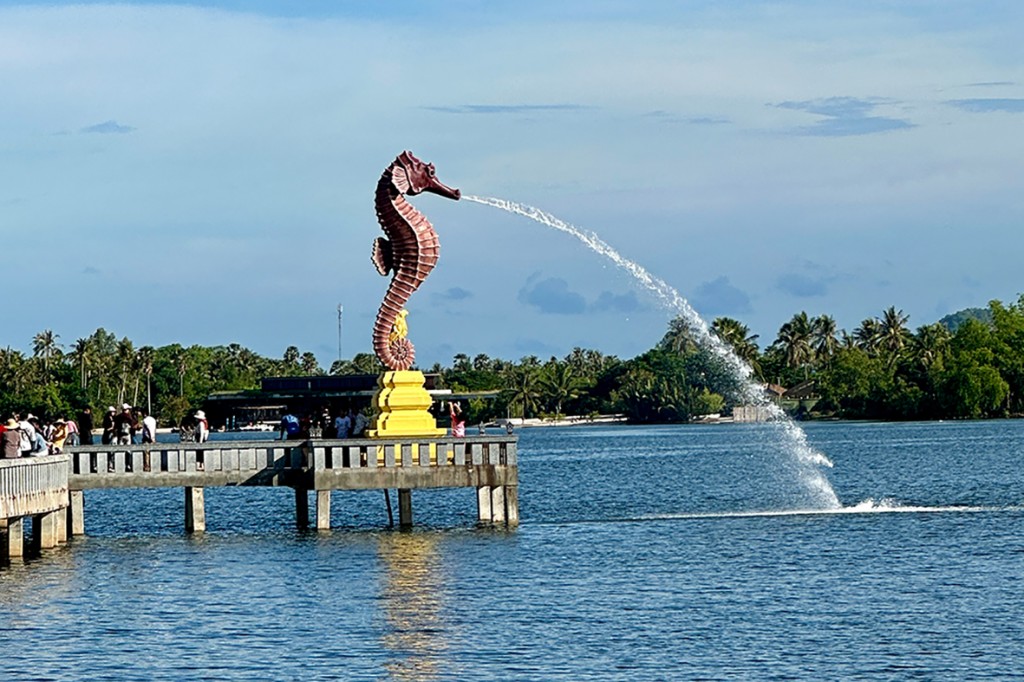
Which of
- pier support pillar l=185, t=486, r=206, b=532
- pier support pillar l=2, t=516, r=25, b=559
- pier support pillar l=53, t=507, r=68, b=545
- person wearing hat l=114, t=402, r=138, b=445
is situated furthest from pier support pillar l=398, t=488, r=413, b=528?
pier support pillar l=2, t=516, r=25, b=559

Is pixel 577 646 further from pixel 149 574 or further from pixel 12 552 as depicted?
pixel 12 552

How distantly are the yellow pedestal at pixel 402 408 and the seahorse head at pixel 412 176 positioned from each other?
4.46 metres

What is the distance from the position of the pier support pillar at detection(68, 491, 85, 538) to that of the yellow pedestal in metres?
8.13

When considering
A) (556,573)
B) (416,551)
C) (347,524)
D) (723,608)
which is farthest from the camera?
(347,524)

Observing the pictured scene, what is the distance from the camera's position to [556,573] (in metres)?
41.3

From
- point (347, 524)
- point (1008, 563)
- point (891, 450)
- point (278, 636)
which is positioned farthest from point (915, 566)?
point (891, 450)

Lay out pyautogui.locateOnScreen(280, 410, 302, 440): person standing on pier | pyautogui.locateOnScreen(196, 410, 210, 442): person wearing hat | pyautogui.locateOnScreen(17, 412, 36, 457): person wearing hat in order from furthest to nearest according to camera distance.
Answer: pyautogui.locateOnScreen(280, 410, 302, 440): person standing on pier < pyautogui.locateOnScreen(196, 410, 210, 442): person wearing hat < pyautogui.locateOnScreen(17, 412, 36, 457): person wearing hat

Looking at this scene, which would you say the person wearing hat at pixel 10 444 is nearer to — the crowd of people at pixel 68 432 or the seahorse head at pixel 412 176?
the crowd of people at pixel 68 432

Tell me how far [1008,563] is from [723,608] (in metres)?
9.18

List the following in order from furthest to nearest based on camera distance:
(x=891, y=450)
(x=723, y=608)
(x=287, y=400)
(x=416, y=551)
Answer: (x=287, y=400), (x=891, y=450), (x=416, y=551), (x=723, y=608)

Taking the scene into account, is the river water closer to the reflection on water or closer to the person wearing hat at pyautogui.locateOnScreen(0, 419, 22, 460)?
the reflection on water

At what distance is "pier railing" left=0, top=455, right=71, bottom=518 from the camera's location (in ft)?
134

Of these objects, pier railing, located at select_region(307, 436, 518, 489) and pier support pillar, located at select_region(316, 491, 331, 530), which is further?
pier support pillar, located at select_region(316, 491, 331, 530)

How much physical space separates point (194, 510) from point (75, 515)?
316 centimetres
